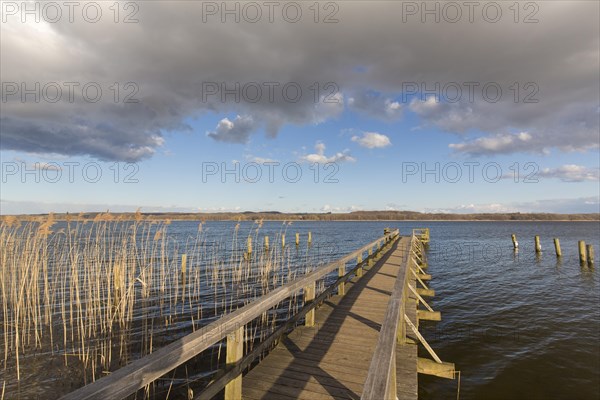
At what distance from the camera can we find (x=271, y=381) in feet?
15.4

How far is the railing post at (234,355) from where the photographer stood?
376 centimetres

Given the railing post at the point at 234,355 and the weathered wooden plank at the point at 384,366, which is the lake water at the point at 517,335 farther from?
the railing post at the point at 234,355

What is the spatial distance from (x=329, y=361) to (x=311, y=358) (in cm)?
32

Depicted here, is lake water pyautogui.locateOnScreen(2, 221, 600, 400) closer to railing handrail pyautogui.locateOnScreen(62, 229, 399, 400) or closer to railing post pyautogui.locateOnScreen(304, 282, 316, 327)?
railing post pyautogui.locateOnScreen(304, 282, 316, 327)

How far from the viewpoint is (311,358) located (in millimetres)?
5473


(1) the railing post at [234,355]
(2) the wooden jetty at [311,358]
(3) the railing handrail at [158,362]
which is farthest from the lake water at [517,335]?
(3) the railing handrail at [158,362]

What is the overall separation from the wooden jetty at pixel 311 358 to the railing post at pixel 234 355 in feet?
0.03

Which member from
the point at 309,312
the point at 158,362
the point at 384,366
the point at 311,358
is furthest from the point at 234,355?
the point at 309,312

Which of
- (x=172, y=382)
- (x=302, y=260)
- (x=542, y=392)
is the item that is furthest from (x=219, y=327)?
(x=302, y=260)

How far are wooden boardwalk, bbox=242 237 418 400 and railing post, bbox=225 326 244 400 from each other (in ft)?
1.34

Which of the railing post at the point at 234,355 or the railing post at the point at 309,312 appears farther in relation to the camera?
the railing post at the point at 309,312

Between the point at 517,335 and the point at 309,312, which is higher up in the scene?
the point at 309,312

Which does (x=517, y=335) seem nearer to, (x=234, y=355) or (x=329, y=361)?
(x=329, y=361)

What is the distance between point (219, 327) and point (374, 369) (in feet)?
5.52
